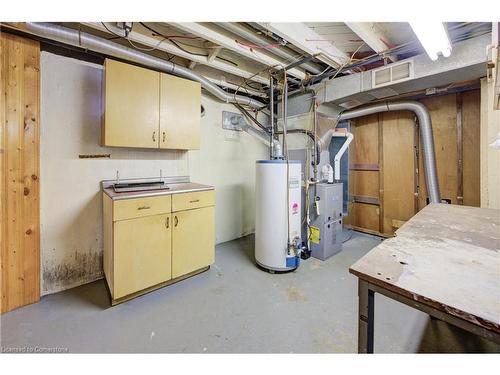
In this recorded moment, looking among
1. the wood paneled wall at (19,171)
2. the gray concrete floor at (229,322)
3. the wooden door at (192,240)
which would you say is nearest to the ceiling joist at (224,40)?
the wood paneled wall at (19,171)

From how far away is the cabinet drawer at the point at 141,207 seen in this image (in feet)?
5.59

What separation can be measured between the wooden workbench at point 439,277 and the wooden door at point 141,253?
1.61m

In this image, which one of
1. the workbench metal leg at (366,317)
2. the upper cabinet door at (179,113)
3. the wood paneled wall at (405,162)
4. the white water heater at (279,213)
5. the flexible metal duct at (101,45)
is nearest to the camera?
the workbench metal leg at (366,317)

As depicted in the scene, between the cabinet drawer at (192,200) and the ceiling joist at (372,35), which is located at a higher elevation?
the ceiling joist at (372,35)

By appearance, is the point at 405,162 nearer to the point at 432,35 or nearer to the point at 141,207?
the point at 432,35

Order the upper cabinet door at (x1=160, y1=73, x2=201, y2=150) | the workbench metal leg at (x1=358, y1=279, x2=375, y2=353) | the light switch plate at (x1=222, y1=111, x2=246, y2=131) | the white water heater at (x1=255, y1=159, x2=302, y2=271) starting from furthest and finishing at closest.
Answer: the light switch plate at (x1=222, y1=111, x2=246, y2=131) < the white water heater at (x1=255, y1=159, x2=302, y2=271) < the upper cabinet door at (x1=160, y1=73, x2=201, y2=150) < the workbench metal leg at (x1=358, y1=279, x2=375, y2=353)

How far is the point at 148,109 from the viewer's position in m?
2.04

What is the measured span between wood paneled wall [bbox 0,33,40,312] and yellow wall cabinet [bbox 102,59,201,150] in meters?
0.50

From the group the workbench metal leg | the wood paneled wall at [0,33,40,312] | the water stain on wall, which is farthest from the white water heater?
the wood paneled wall at [0,33,40,312]

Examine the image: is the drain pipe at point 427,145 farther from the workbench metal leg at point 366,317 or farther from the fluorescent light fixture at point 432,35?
the workbench metal leg at point 366,317

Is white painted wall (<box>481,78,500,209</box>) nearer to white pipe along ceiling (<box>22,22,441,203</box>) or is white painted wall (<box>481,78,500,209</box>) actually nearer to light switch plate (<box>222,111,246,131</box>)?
white pipe along ceiling (<box>22,22,441,203</box>)

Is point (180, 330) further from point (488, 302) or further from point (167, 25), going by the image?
point (167, 25)

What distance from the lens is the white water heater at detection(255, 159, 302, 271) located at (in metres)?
2.28

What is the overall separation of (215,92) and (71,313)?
2.48m
